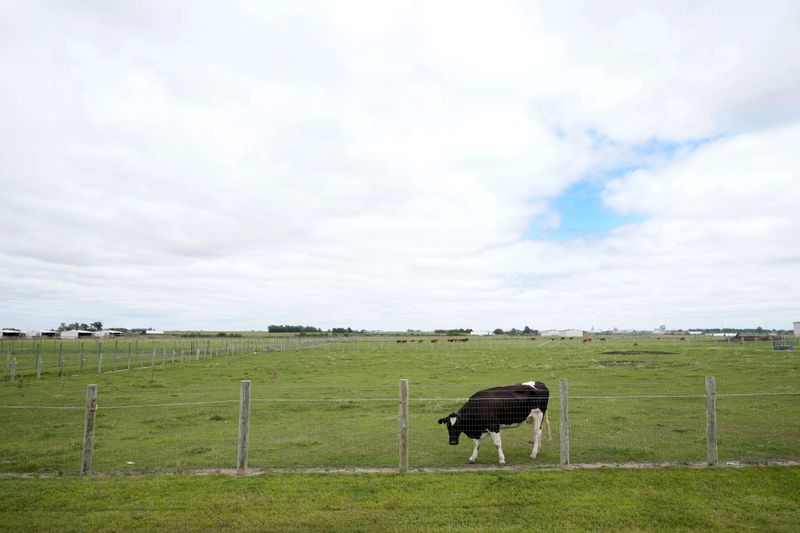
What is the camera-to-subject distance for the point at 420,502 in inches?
340

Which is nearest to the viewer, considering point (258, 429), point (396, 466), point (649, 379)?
point (396, 466)

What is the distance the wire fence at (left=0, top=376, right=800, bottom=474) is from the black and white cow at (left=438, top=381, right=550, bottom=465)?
587 mm

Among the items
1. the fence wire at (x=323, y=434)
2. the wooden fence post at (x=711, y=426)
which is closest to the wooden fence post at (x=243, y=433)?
the fence wire at (x=323, y=434)

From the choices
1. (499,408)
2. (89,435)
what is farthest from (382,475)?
(89,435)

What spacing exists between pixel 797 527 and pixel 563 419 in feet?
13.9

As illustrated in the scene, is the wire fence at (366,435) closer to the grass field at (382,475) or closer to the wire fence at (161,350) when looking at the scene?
the grass field at (382,475)

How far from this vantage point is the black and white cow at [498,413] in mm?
12406

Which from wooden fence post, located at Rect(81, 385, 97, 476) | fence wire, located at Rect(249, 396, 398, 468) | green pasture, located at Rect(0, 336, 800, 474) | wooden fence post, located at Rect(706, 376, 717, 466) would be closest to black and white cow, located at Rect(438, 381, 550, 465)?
green pasture, located at Rect(0, 336, 800, 474)

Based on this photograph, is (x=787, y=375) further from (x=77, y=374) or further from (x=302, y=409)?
(x=77, y=374)

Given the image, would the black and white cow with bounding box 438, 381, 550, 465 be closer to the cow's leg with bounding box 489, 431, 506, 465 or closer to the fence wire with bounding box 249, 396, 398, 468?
the cow's leg with bounding box 489, 431, 506, 465

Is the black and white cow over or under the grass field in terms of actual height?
Answer: over

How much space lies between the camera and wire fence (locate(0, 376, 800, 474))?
1189 centimetres

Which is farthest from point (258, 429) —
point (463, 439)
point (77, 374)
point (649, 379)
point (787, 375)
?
point (787, 375)

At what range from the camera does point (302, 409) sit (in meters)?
20.5
